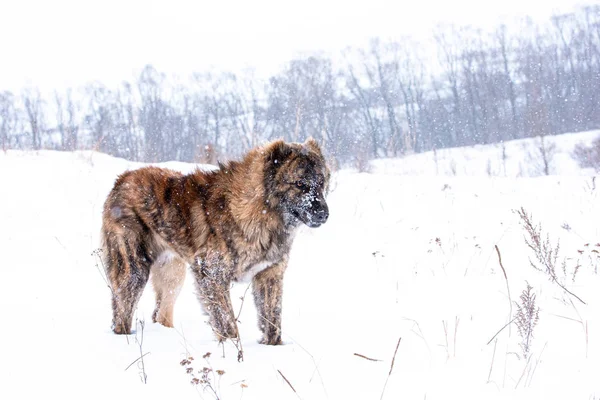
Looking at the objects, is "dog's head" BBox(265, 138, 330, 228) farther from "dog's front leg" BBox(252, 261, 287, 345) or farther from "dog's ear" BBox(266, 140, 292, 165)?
"dog's front leg" BBox(252, 261, 287, 345)

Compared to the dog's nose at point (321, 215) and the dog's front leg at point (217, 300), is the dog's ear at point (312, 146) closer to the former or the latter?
the dog's nose at point (321, 215)

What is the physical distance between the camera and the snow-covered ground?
2281 millimetres

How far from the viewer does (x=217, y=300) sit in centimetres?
323

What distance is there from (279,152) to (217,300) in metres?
1.19

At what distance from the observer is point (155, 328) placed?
Result: 3.54 m

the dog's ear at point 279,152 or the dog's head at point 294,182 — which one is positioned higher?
the dog's ear at point 279,152

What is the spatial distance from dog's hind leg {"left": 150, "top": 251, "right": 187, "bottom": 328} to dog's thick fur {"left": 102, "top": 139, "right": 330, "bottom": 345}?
3.8 inches

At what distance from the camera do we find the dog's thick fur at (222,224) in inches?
132

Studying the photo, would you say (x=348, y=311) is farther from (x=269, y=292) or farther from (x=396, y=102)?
(x=396, y=102)

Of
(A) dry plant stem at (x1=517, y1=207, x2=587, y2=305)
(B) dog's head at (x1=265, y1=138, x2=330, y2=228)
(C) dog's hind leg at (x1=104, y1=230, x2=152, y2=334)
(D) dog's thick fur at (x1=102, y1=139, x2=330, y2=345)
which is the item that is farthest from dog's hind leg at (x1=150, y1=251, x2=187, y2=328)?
(A) dry plant stem at (x1=517, y1=207, x2=587, y2=305)

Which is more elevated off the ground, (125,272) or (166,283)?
(125,272)

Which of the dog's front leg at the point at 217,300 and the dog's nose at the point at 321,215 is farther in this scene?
the dog's nose at the point at 321,215

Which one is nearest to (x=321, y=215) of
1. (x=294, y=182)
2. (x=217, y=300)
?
(x=294, y=182)

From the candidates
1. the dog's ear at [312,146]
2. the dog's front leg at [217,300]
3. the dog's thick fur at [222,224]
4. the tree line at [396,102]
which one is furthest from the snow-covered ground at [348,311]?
the tree line at [396,102]
